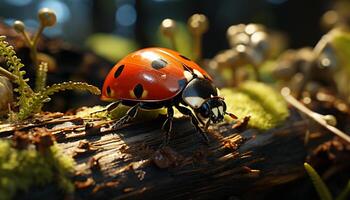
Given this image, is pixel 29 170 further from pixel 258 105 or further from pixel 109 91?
pixel 258 105

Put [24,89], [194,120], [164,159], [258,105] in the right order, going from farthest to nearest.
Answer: [258,105] → [194,120] → [24,89] → [164,159]

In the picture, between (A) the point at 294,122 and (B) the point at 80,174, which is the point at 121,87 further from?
(A) the point at 294,122

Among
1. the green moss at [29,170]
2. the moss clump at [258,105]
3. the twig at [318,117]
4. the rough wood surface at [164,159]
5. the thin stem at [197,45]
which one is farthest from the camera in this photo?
the thin stem at [197,45]

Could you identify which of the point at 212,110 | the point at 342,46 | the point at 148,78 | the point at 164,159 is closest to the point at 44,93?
the point at 148,78

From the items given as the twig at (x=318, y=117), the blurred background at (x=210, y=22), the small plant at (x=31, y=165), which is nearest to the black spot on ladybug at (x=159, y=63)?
the small plant at (x=31, y=165)

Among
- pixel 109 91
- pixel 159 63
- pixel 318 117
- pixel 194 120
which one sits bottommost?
pixel 318 117

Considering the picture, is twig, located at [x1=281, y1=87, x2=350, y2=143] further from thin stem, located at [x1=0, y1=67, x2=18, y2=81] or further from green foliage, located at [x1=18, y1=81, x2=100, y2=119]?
thin stem, located at [x1=0, y1=67, x2=18, y2=81]

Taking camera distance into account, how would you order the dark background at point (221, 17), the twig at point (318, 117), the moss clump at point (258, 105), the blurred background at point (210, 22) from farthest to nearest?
the dark background at point (221, 17) < the blurred background at point (210, 22) < the twig at point (318, 117) < the moss clump at point (258, 105)

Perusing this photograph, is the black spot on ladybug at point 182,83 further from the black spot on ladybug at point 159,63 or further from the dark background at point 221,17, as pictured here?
the dark background at point 221,17
